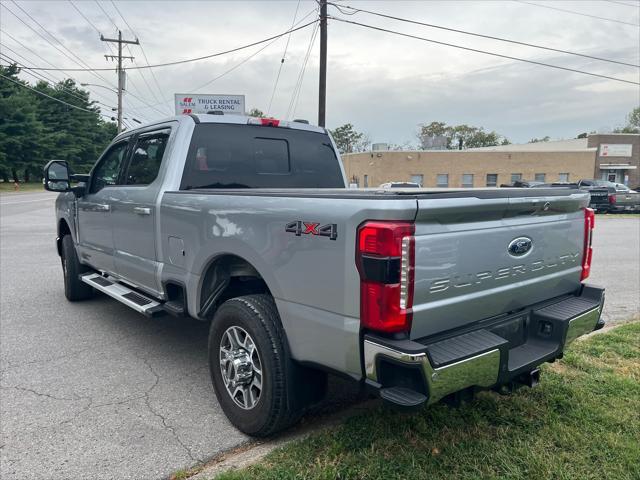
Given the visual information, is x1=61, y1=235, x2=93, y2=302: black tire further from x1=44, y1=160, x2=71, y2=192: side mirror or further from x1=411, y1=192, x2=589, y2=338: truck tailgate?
x1=411, y1=192, x2=589, y2=338: truck tailgate

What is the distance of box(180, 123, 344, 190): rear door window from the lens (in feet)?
13.6

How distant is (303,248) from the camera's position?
8.41 ft

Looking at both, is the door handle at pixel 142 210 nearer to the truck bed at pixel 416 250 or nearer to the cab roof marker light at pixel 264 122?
the truck bed at pixel 416 250

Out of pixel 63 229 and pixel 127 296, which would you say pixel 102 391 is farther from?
pixel 63 229

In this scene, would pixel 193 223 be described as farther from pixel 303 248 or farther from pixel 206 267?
pixel 303 248

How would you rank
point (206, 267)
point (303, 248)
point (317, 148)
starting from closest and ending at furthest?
point (303, 248), point (206, 267), point (317, 148)

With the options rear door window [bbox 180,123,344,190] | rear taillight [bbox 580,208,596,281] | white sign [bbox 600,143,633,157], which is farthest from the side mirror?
white sign [bbox 600,143,633,157]

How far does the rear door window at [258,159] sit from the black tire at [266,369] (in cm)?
142

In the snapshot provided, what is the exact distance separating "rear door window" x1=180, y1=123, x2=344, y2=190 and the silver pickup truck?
2 centimetres

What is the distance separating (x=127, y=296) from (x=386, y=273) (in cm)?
307

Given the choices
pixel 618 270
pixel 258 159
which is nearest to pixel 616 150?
pixel 618 270

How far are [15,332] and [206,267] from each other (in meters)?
3.10

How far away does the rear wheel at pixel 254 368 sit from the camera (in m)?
2.81

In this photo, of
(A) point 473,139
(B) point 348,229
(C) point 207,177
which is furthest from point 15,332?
(A) point 473,139
